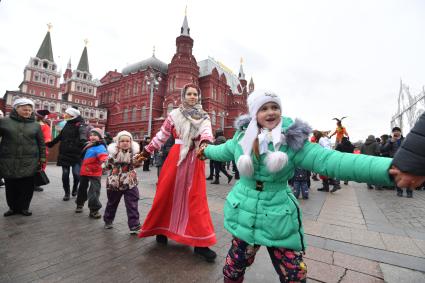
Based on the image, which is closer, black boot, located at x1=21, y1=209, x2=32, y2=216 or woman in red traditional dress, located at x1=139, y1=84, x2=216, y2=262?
woman in red traditional dress, located at x1=139, y1=84, x2=216, y2=262

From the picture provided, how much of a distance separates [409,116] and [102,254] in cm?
3838

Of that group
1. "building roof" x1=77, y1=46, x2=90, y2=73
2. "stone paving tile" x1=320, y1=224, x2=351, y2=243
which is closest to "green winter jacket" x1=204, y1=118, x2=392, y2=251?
"stone paving tile" x1=320, y1=224, x2=351, y2=243

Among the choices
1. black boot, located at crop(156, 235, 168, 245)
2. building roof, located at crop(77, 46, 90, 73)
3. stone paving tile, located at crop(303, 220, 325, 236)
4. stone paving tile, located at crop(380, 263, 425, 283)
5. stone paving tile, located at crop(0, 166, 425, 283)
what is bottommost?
stone paving tile, located at crop(0, 166, 425, 283)

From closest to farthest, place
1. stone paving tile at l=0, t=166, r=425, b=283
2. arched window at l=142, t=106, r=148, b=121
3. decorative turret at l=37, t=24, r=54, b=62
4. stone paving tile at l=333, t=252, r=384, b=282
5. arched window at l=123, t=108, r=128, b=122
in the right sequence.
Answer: stone paving tile at l=0, t=166, r=425, b=283
stone paving tile at l=333, t=252, r=384, b=282
arched window at l=142, t=106, r=148, b=121
arched window at l=123, t=108, r=128, b=122
decorative turret at l=37, t=24, r=54, b=62

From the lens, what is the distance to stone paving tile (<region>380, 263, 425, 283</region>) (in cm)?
221

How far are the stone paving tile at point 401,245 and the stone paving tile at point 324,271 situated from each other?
1.21 m

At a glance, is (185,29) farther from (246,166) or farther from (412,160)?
(412,160)

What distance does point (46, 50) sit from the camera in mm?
56469

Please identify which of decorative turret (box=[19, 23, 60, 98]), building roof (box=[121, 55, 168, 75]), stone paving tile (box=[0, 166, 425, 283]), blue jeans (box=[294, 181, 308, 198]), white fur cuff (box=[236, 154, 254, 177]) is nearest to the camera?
white fur cuff (box=[236, 154, 254, 177])

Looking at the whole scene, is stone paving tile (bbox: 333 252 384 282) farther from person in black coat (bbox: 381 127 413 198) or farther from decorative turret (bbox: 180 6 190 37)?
decorative turret (bbox: 180 6 190 37)

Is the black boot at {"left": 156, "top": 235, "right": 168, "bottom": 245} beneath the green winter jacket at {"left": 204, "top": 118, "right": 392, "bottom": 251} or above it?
beneath

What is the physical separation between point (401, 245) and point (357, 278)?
151 cm

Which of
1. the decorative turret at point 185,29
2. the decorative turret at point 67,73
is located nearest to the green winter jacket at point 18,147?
the decorative turret at point 185,29

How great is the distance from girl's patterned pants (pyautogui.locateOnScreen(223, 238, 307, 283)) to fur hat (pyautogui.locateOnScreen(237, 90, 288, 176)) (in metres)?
0.54
